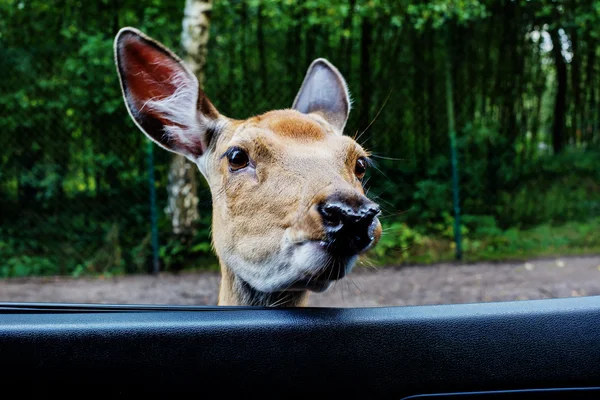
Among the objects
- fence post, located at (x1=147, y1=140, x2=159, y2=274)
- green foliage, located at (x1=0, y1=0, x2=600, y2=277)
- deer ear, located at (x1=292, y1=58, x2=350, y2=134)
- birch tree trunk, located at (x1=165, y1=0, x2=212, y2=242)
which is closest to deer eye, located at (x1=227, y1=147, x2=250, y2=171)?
deer ear, located at (x1=292, y1=58, x2=350, y2=134)

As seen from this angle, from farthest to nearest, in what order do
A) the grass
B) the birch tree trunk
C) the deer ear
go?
the grass < the birch tree trunk < the deer ear

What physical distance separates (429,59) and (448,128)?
30.5 inches

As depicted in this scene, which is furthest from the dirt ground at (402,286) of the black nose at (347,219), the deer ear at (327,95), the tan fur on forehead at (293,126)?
the black nose at (347,219)

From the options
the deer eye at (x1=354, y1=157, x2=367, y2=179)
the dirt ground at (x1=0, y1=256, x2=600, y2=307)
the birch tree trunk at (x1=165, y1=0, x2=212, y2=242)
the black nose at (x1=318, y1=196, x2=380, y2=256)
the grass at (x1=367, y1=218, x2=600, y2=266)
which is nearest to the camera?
the black nose at (x1=318, y1=196, x2=380, y2=256)

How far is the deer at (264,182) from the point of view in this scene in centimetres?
A: 147

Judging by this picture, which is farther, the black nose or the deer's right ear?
the deer's right ear

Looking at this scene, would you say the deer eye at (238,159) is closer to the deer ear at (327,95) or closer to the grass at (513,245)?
the deer ear at (327,95)

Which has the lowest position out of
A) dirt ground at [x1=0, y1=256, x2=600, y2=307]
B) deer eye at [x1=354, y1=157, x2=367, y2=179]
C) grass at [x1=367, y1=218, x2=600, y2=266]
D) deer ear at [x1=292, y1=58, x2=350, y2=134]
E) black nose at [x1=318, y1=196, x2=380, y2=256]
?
dirt ground at [x1=0, y1=256, x2=600, y2=307]

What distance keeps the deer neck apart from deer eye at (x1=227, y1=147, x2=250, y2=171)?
1.12 feet

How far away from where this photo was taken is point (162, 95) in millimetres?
2000

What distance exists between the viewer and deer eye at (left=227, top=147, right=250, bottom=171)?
187cm

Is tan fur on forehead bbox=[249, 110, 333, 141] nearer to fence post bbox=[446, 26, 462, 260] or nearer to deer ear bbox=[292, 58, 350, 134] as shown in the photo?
deer ear bbox=[292, 58, 350, 134]

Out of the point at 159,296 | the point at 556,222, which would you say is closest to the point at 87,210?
the point at 159,296

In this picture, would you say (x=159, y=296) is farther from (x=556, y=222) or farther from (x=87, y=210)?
(x=556, y=222)
